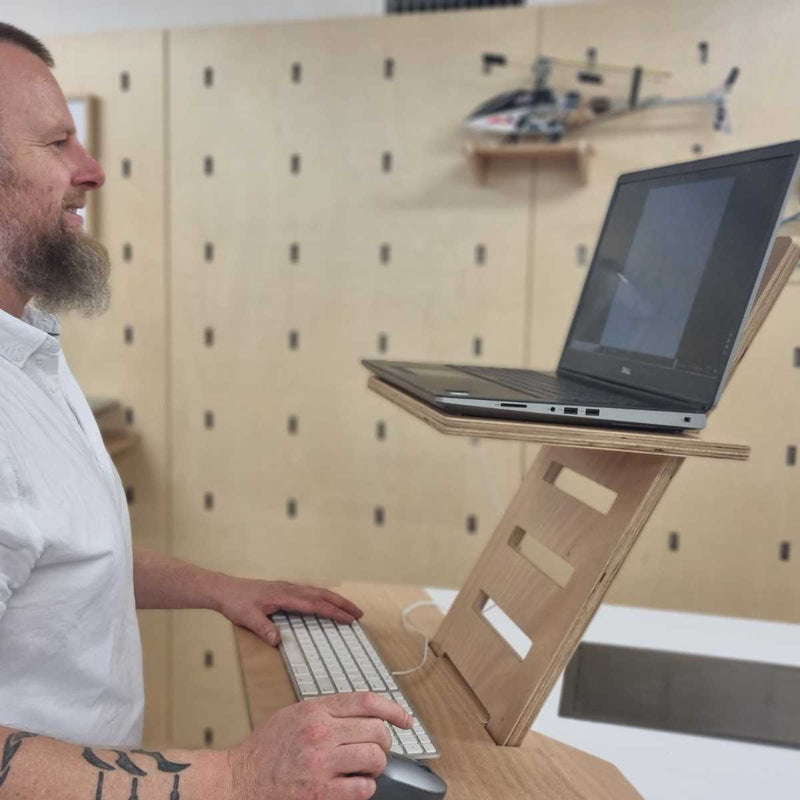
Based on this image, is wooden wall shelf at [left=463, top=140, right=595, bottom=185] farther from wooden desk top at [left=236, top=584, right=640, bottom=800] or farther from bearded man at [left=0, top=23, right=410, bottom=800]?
wooden desk top at [left=236, top=584, right=640, bottom=800]

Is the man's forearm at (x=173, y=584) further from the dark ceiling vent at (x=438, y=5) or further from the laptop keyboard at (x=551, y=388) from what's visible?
the dark ceiling vent at (x=438, y=5)

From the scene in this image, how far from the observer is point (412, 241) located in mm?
2672

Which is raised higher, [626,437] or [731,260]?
[731,260]

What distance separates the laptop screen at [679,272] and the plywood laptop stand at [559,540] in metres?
0.04

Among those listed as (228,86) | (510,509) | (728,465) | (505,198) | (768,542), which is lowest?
(768,542)

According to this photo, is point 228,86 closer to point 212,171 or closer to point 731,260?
point 212,171

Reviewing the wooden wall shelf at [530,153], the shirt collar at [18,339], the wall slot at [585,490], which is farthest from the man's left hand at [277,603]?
the wooden wall shelf at [530,153]

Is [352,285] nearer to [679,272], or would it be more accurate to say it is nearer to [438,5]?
[438,5]

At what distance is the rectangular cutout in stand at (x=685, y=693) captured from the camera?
104 centimetres

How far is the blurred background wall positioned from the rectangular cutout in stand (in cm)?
132

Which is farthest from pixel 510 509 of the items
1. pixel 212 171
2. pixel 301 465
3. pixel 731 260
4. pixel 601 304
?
pixel 212 171

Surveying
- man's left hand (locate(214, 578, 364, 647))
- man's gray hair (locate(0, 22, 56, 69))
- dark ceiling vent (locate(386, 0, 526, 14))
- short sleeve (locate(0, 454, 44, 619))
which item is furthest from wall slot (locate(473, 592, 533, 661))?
dark ceiling vent (locate(386, 0, 526, 14))

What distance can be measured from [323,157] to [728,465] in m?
1.52

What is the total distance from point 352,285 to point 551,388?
1.83m
